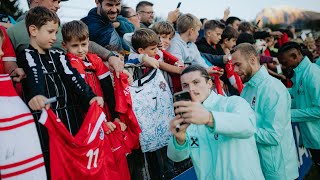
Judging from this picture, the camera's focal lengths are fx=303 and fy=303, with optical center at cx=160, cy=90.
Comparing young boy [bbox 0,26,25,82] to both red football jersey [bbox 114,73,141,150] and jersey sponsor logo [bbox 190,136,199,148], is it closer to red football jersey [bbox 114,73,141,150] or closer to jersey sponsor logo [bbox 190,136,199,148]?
red football jersey [bbox 114,73,141,150]

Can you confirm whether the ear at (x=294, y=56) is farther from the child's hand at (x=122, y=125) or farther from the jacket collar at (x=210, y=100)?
the child's hand at (x=122, y=125)

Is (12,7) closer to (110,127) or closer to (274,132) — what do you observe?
(110,127)

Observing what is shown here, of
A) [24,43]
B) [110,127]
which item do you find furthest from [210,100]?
[24,43]

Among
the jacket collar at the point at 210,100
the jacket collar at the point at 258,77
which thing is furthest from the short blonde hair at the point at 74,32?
the jacket collar at the point at 258,77

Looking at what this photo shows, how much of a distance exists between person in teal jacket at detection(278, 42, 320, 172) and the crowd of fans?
2 cm

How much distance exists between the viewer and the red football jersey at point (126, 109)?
321 cm

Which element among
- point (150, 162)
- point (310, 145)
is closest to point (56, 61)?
point (150, 162)

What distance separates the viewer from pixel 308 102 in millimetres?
5137

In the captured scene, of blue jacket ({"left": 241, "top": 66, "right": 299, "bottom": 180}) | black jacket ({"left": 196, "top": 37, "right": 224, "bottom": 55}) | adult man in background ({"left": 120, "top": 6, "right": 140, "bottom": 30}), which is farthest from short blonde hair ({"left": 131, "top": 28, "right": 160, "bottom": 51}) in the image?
adult man in background ({"left": 120, "top": 6, "right": 140, "bottom": 30})

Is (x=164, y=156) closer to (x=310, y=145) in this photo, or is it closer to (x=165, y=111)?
(x=165, y=111)

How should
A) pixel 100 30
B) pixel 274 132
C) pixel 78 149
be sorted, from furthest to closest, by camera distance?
pixel 100 30, pixel 274 132, pixel 78 149

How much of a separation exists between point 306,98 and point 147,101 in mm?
3037

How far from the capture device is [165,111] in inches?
150

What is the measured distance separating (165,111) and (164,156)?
68 centimetres
